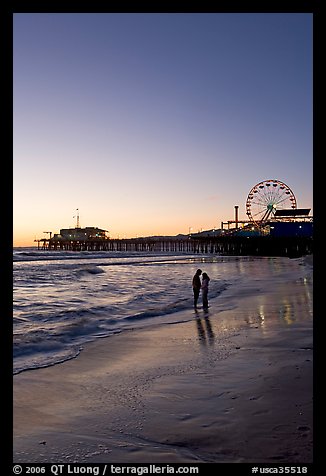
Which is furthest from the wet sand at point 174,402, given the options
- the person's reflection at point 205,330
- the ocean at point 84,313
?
the ocean at point 84,313

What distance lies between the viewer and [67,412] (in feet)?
15.9

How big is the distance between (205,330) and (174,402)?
4913mm

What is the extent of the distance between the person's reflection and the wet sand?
0.14ft

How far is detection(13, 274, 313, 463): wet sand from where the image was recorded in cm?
369

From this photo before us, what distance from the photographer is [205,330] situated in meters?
9.84
